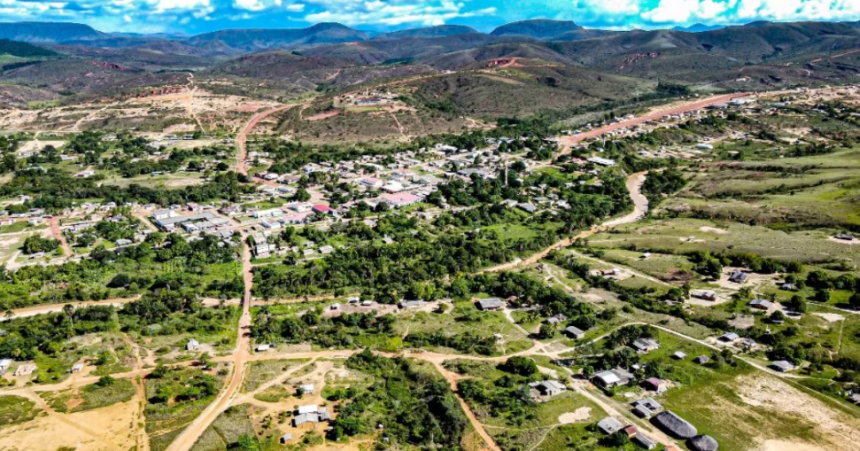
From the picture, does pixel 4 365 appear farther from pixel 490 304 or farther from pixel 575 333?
pixel 575 333

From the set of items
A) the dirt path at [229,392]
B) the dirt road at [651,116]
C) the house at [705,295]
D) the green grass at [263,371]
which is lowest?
the dirt path at [229,392]

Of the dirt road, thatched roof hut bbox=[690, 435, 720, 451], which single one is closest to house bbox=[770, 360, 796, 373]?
thatched roof hut bbox=[690, 435, 720, 451]

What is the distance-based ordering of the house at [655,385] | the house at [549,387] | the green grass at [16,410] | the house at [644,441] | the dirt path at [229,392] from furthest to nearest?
the house at [655,385], the house at [549,387], the green grass at [16,410], the dirt path at [229,392], the house at [644,441]

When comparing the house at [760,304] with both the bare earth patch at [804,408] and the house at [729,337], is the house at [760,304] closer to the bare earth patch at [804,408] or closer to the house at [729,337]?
the house at [729,337]

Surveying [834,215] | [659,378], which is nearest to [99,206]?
[659,378]

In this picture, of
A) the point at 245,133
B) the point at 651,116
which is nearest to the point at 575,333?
the point at 245,133

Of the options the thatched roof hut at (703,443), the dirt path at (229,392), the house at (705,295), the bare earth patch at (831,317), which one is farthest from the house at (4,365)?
the bare earth patch at (831,317)

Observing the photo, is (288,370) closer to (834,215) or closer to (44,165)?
(834,215)
